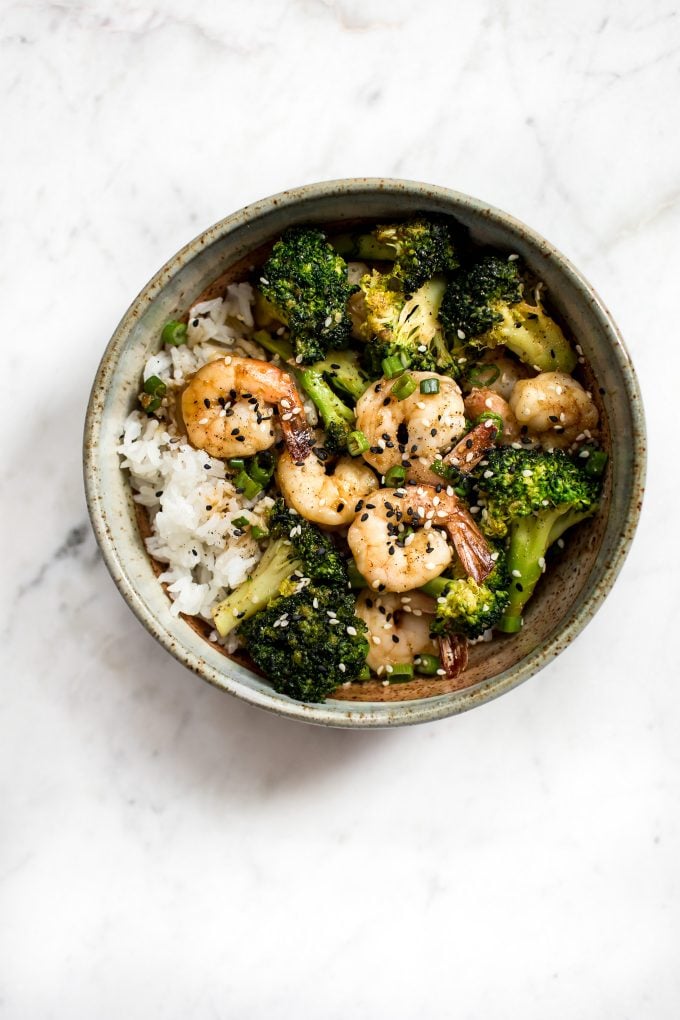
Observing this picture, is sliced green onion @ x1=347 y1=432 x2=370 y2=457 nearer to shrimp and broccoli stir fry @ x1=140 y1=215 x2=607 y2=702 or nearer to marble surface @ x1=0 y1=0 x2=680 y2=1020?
shrimp and broccoli stir fry @ x1=140 y1=215 x2=607 y2=702

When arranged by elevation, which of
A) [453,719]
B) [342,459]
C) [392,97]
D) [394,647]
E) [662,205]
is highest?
[662,205]

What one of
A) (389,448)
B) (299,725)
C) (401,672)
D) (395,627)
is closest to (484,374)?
(389,448)

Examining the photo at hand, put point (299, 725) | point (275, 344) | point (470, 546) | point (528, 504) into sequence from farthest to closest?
point (299, 725)
point (275, 344)
point (470, 546)
point (528, 504)

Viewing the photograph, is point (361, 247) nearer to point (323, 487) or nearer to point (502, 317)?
point (502, 317)

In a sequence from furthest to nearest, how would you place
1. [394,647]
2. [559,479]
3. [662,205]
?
[662,205], [394,647], [559,479]

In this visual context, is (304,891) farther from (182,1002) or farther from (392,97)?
(392,97)

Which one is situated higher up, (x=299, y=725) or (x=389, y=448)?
(x=389, y=448)

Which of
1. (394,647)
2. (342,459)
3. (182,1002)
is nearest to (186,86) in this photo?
(342,459)

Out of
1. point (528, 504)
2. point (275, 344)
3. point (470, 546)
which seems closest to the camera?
point (528, 504)
